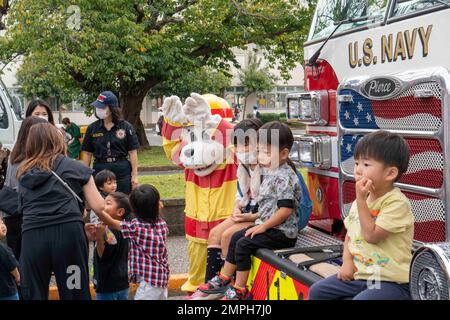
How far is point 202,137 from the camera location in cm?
436

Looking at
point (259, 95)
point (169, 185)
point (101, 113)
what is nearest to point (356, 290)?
point (101, 113)

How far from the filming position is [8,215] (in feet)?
15.1

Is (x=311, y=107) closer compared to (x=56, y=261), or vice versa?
(x=56, y=261)

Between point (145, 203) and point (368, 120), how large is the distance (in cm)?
148

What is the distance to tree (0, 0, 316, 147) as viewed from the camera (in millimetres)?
14102

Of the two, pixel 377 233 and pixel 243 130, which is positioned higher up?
pixel 243 130

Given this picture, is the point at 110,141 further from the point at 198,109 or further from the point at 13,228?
the point at 198,109

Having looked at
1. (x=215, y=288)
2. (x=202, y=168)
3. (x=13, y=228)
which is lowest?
(x=215, y=288)

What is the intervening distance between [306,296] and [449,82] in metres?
1.19

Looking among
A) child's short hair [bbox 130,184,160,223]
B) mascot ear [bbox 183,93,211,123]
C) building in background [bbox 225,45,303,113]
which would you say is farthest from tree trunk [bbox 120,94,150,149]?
building in background [bbox 225,45,303,113]

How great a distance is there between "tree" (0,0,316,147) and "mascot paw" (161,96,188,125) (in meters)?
9.78

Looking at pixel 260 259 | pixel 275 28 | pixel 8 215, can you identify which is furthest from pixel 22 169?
pixel 275 28

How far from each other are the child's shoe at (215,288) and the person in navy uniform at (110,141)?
A: 7.17 ft

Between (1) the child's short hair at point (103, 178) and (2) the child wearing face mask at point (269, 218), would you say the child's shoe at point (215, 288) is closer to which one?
(2) the child wearing face mask at point (269, 218)
